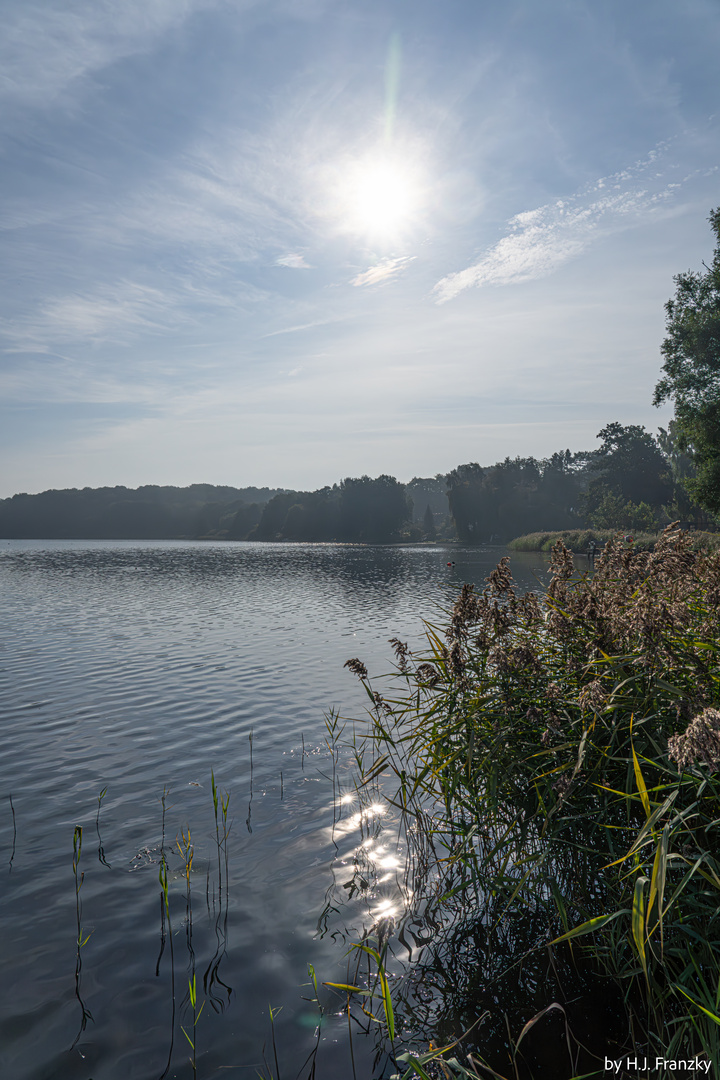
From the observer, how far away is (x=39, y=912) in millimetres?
6613

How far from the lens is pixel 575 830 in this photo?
196 inches

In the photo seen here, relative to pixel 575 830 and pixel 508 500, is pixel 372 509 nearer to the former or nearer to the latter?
pixel 508 500

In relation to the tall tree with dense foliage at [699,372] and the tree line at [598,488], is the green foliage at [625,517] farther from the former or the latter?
the tall tree with dense foliage at [699,372]

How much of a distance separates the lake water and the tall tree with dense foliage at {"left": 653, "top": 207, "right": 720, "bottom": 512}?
3419 centimetres

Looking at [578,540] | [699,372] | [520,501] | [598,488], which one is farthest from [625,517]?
[520,501]

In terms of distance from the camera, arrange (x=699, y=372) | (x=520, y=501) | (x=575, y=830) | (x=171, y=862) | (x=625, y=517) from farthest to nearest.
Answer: (x=520, y=501)
(x=625, y=517)
(x=699, y=372)
(x=171, y=862)
(x=575, y=830)

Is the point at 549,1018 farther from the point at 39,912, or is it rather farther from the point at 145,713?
the point at 145,713

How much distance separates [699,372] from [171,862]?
Answer: 162 feet

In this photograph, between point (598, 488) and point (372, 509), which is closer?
point (598, 488)

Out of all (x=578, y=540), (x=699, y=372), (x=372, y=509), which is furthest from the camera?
(x=372, y=509)

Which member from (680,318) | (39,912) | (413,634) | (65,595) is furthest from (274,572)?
(39,912)

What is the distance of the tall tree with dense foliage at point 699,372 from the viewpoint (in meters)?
42.8

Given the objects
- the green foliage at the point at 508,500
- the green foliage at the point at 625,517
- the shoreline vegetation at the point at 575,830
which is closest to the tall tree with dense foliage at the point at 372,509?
the green foliage at the point at 508,500

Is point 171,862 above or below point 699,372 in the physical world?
below
